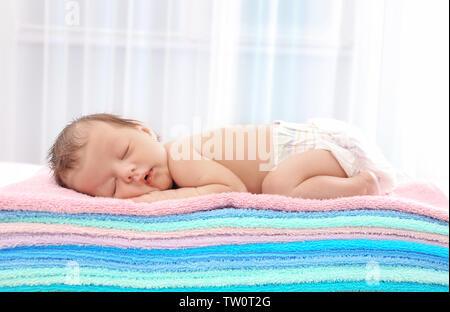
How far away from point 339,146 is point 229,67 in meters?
1.10

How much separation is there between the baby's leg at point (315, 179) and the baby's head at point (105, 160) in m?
0.22

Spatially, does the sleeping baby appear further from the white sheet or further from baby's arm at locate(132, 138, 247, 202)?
the white sheet

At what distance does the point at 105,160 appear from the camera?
90 cm

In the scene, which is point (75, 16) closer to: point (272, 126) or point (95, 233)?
point (272, 126)

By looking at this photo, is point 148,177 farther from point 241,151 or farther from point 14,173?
point 14,173

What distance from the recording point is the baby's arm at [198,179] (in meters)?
0.89

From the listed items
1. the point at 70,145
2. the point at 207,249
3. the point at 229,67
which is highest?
the point at 229,67

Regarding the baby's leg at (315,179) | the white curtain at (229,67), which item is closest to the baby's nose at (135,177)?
the baby's leg at (315,179)

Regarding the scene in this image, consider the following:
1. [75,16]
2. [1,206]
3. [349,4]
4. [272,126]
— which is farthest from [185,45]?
[1,206]

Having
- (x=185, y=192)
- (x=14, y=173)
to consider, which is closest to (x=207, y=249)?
(x=185, y=192)

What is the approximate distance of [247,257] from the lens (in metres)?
0.69

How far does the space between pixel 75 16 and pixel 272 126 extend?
47.7 inches

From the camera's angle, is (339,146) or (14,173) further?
(14,173)

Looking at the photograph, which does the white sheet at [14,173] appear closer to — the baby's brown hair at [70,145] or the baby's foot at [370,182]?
the baby's brown hair at [70,145]
